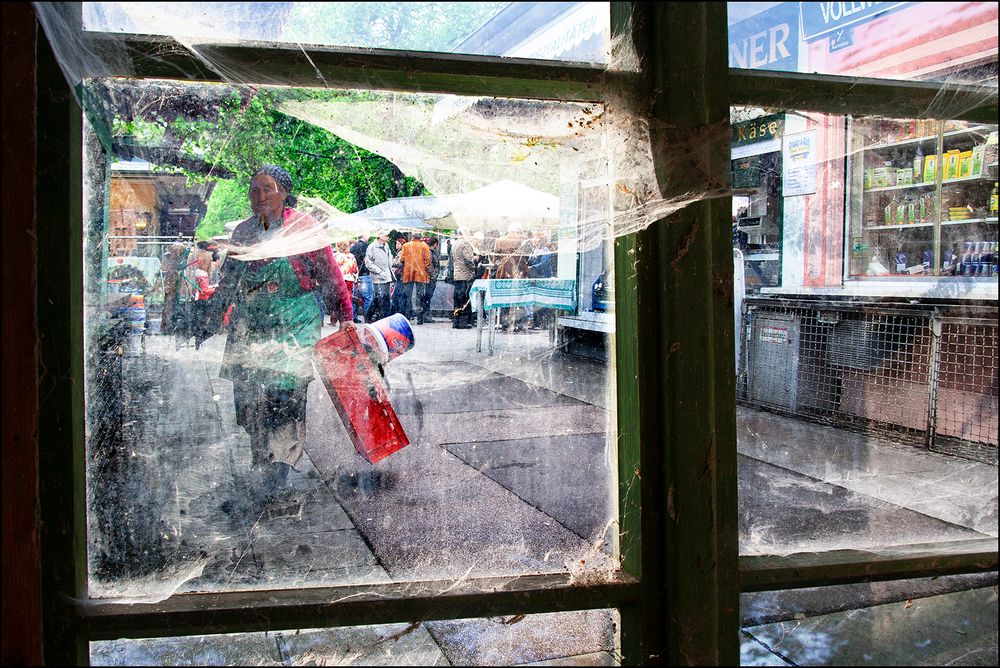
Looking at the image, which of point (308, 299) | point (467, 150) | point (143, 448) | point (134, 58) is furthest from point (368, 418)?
point (134, 58)

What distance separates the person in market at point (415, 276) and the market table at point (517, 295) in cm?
11

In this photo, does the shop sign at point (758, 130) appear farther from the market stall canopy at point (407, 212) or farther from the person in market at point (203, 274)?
the person in market at point (203, 274)

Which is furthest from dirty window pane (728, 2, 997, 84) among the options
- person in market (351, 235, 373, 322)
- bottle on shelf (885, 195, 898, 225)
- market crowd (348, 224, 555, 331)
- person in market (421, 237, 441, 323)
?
person in market (351, 235, 373, 322)

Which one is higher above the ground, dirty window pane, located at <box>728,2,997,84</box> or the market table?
dirty window pane, located at <box>728,2,997,84</box>

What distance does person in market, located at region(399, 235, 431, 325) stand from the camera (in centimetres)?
148

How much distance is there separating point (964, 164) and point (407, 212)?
1599 mm

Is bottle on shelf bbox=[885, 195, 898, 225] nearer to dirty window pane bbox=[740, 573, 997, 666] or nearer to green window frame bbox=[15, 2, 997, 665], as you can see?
green window frame bbox=[15, 2, 997, 665]

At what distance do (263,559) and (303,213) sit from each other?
2.35 feet

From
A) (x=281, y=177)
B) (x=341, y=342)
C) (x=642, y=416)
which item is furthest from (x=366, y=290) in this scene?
(x=642, y=416)

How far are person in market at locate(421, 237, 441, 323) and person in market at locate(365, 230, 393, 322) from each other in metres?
0.08

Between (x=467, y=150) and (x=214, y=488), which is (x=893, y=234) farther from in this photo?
(x=214, y=488)

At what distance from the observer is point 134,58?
1257 millimetres

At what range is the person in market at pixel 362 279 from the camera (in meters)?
1.46

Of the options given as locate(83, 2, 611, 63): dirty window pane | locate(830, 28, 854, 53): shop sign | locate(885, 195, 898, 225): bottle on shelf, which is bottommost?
locate(885, 195, 898, 225): bottle on shelf
